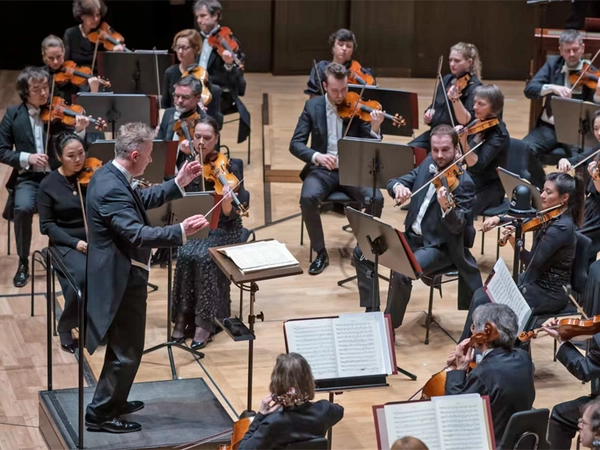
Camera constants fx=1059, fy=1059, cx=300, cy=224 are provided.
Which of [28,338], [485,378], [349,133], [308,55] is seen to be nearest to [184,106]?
[349,133]

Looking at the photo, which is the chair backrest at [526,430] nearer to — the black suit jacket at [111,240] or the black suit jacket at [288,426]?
the black suit jacket at [288,426]

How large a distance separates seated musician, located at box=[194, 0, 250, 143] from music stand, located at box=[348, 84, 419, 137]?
140 cm

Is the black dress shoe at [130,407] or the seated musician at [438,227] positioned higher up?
the seated musician at [438,227]

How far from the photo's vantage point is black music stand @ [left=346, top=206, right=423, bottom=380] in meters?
5.00

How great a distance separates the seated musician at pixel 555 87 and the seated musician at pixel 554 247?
2.09 m

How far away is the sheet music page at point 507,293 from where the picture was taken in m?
4.41

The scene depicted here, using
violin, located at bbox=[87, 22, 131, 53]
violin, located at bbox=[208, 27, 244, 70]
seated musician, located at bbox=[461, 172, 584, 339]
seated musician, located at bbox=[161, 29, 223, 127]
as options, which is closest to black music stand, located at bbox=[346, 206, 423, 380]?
seated musician, located at bbox=[461, 172, 584, 339]

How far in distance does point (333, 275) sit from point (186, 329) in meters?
1.27

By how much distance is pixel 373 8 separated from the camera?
37.0 ft

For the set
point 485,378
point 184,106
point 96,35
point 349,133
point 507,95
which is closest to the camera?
point 485,378

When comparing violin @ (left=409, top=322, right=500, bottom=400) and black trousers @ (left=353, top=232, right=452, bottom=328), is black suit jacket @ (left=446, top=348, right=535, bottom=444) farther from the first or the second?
black trousers @ (left=353, top=232, right=452, bottom=328)

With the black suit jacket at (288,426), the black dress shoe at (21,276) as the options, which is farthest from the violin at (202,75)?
the black suit jacket at (288,426)

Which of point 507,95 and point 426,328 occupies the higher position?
point 507,95

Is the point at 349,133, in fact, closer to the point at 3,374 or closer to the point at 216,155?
the point at 216,155
